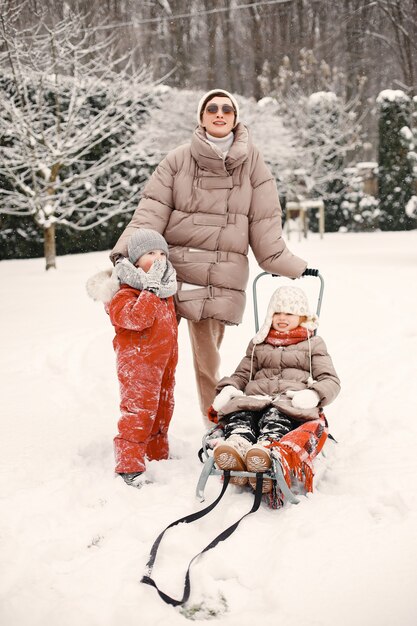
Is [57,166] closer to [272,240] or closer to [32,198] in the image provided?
[32,198]

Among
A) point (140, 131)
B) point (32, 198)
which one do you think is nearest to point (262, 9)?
point (140, 131)

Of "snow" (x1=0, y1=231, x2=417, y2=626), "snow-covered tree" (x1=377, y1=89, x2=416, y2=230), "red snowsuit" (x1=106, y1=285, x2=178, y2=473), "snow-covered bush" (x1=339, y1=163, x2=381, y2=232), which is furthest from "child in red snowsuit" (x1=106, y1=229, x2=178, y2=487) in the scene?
"snow-covered bush" (x1=339, y1=163, x2=381, y2=232)

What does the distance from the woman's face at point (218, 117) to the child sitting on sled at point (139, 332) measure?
26.6 inches

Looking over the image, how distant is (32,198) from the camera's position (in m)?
10.2

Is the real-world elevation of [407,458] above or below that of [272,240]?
below

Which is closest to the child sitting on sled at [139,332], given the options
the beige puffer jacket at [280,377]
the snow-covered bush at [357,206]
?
the beige puffer jacket at [280,377]

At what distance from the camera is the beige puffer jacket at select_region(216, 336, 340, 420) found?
3.15m

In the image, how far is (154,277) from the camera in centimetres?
307

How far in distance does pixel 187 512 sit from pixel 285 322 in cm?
120

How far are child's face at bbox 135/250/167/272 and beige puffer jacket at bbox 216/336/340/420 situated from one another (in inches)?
28.6

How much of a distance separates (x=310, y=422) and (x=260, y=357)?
544 millimetres

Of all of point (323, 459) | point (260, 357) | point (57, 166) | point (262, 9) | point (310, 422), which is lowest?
point (323, 459)

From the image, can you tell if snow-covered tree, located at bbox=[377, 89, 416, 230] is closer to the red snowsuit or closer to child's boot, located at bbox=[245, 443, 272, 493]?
the red snowsuit

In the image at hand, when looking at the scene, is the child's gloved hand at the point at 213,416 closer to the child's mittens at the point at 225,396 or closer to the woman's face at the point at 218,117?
the child's mittens at the point at 225,396
